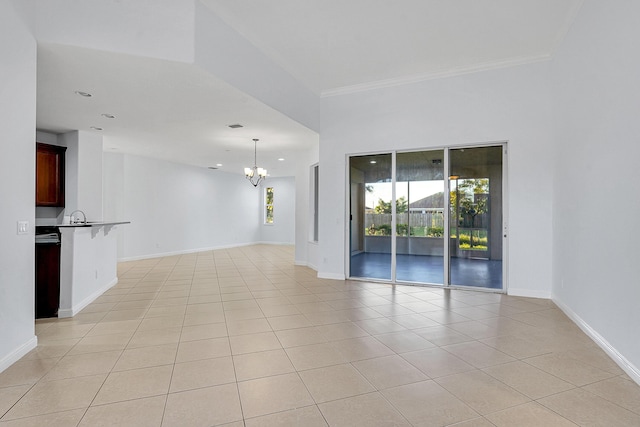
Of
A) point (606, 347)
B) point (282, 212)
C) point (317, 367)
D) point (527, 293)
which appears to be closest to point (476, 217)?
point (527, 293)

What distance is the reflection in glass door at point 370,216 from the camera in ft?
19.8

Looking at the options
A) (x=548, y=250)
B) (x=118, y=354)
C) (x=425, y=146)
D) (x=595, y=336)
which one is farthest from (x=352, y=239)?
(x=118, y=354)

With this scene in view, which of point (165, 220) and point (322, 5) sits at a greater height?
point (322, 5)

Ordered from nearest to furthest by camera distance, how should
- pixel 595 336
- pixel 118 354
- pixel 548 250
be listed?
1. pixel 118 354
2. pixel 595 336
3. pixel 548 250

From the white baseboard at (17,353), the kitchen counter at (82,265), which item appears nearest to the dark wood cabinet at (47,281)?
the kitchen counter at (82,265)

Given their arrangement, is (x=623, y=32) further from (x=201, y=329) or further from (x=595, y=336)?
(x=201, y=329)

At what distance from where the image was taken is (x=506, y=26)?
4.12m

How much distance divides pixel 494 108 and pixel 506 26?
1.27m

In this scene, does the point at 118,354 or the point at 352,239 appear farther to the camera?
the point at 352,239

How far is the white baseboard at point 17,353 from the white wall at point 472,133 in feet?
14.0

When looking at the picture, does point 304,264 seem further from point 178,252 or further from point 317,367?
point 317,367

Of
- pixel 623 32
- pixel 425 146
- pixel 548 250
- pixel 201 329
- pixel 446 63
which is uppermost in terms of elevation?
pixel 446 63

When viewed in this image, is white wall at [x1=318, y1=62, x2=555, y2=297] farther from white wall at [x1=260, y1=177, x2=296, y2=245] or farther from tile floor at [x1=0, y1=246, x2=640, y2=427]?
white wall at [x1=260, y1=177, x2=296, y2=245]

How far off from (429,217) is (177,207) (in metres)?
7.48
